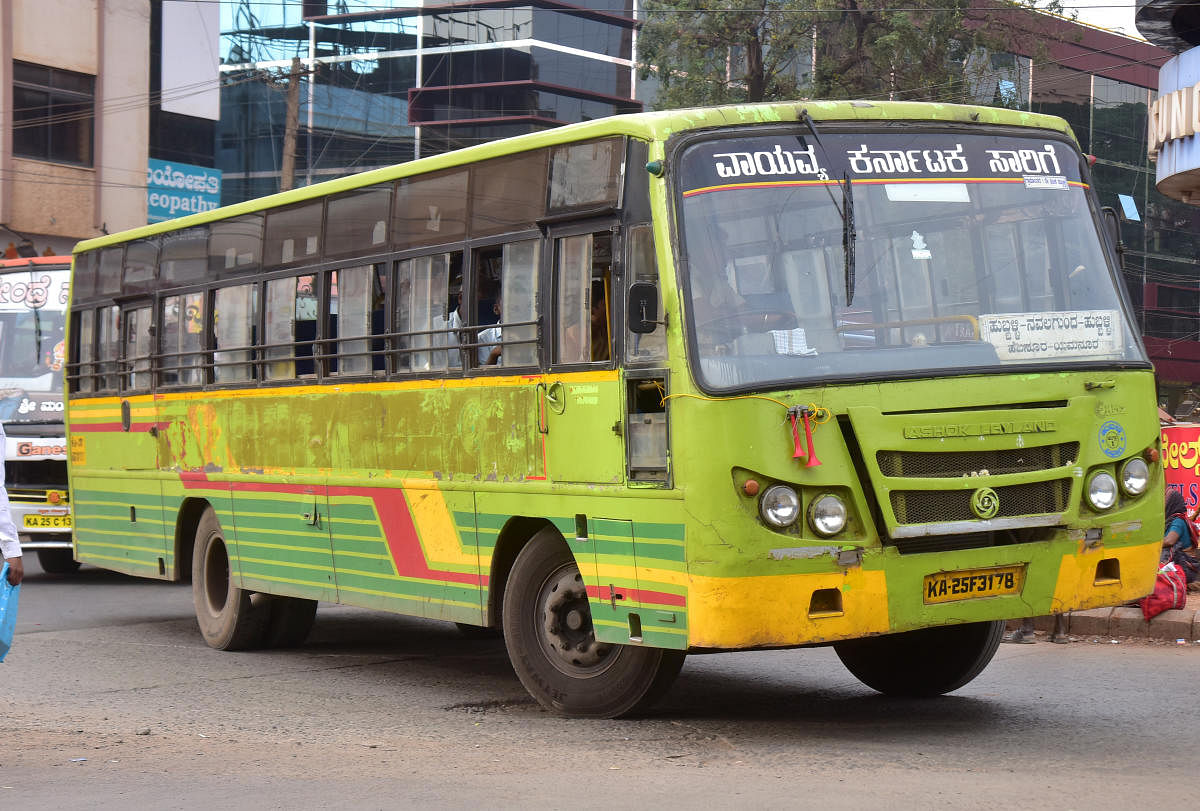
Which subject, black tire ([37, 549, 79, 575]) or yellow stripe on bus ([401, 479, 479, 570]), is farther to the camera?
black tire ([37, 549, 79, 575])

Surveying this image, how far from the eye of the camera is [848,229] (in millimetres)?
7371

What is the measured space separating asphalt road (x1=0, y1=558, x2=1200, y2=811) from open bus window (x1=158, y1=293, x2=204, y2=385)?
206 cm

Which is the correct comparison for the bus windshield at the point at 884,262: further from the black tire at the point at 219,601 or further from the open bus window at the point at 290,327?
the black tire at the point at 219,601

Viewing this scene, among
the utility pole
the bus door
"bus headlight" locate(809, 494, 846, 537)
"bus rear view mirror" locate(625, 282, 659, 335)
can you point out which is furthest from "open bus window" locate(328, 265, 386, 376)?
the utility pole

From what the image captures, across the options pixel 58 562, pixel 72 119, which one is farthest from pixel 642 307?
pixel 72 119

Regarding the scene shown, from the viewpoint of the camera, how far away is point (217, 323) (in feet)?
39.1

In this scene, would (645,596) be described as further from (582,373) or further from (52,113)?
(52,113)

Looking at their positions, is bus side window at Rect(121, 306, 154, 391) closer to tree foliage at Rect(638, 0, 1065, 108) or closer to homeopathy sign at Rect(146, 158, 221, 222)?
tree foliage at Rect(638, 0, 1065, 108)

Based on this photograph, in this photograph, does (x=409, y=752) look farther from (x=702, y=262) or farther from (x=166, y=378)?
(x=166, y=378)

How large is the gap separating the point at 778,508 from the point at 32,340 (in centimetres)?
1338

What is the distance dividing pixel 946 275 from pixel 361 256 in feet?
12.9

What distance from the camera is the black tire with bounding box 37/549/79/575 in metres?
18.7

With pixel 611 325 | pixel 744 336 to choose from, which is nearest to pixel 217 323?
pixel 611 325

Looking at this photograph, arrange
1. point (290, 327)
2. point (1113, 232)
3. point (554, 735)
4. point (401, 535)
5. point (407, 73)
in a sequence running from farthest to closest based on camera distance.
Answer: point (407, 73), point (290, 327), point (401, 535), point (1113, 232), point (554, 735)
